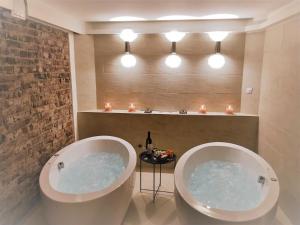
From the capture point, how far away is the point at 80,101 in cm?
367

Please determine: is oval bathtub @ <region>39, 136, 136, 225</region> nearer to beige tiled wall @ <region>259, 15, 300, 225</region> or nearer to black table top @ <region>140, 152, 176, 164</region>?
black table top @ <region>140, 152, 176, 164</region>

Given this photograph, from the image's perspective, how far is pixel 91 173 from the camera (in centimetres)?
257

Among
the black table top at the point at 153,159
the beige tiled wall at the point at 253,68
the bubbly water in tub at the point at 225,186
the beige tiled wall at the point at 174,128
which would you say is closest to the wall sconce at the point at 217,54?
the beige tiled wall at the point at 253,68

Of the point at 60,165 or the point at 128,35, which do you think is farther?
the point at 128,35

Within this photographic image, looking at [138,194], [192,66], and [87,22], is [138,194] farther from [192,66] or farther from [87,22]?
[87,22]

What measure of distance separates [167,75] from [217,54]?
0.81m

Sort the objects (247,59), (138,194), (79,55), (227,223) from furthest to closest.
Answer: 1. (79,55)
2. (247,59)
3. (138,194)
4. (227,223)

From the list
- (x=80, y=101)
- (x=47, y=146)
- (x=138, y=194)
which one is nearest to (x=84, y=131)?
(x=80, y=101)

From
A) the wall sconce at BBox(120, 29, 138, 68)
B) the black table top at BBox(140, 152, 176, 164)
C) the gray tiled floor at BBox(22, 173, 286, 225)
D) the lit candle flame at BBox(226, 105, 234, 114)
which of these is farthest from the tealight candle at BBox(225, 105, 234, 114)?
the wall sconce at BBox(120, 29, 138, 68)

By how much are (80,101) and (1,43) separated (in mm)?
1720

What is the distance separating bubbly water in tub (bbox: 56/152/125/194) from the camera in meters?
2.28

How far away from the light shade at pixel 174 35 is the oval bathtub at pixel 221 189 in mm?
1635

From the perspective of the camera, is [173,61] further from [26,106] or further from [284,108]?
[26,106]

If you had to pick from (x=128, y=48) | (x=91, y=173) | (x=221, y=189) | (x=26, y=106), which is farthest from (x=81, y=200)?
(x=128, y=48)
